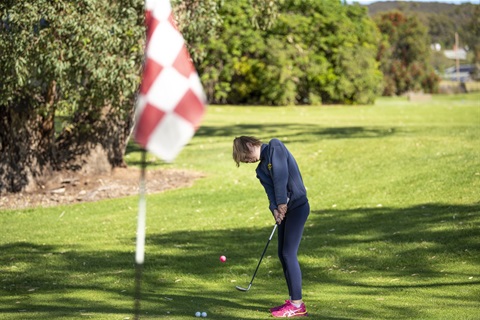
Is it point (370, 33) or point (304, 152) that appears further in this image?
point (370, 33)

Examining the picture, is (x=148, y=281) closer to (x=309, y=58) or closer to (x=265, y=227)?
(x=265, y=227)

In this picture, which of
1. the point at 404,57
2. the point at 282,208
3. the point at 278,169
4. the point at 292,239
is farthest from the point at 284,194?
the point at 404,57

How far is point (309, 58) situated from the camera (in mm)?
41062

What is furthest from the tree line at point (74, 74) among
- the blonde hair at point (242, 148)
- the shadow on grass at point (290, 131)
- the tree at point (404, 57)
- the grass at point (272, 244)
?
the tree at point (404, 57)

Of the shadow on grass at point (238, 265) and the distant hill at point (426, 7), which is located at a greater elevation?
the distant hill at point (426, 7)

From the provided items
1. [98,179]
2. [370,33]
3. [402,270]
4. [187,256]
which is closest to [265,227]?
[187,256]

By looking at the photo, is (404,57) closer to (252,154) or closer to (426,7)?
(252,154)

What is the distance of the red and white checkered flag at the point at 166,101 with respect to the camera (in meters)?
5.66

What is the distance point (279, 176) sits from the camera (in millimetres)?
7949

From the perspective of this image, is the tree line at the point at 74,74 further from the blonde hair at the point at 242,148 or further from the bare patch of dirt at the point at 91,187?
the blonde hair at the point at 242,148

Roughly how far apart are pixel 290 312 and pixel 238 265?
11.7 feet

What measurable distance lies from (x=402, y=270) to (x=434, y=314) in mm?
2837

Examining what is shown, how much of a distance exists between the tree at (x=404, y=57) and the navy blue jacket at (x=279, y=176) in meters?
53.5

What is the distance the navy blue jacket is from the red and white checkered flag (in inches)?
91.5
